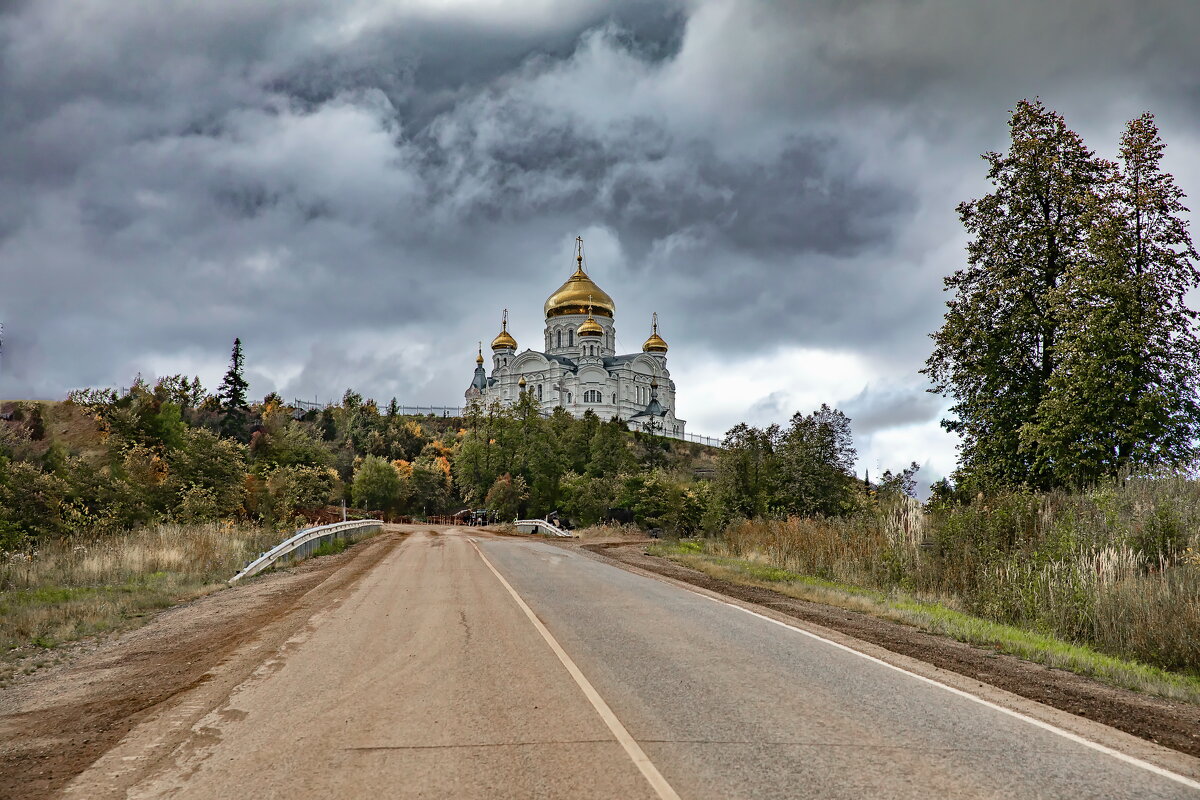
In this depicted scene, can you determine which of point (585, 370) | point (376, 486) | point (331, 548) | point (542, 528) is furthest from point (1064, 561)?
point (585, 370)

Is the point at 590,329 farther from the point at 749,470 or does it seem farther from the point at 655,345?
the point at 749,470

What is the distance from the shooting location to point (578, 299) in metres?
126

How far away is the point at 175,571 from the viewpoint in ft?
62.6

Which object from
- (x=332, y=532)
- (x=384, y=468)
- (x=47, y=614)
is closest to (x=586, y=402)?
(x=384, y=468)

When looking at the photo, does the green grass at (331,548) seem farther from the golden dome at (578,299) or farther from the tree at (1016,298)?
the golden dome at (578,299)

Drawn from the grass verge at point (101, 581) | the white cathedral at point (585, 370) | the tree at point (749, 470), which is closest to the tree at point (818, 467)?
the tree at point (749, 470)

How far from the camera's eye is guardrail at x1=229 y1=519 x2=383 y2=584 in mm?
19672

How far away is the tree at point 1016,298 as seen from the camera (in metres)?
22.8

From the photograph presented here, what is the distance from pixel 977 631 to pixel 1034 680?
3.04 meters

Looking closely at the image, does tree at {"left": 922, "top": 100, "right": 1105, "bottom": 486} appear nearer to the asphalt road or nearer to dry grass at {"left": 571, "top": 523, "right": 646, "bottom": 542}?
the asphalt road

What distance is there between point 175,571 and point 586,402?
326ft

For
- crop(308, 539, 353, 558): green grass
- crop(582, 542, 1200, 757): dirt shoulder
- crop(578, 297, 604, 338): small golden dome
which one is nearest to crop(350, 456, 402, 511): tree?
crop(308, 539, 353, 558): green grass

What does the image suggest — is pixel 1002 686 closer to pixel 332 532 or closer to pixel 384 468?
pixel 332 532

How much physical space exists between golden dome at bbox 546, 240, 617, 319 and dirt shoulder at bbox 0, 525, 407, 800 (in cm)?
11208
